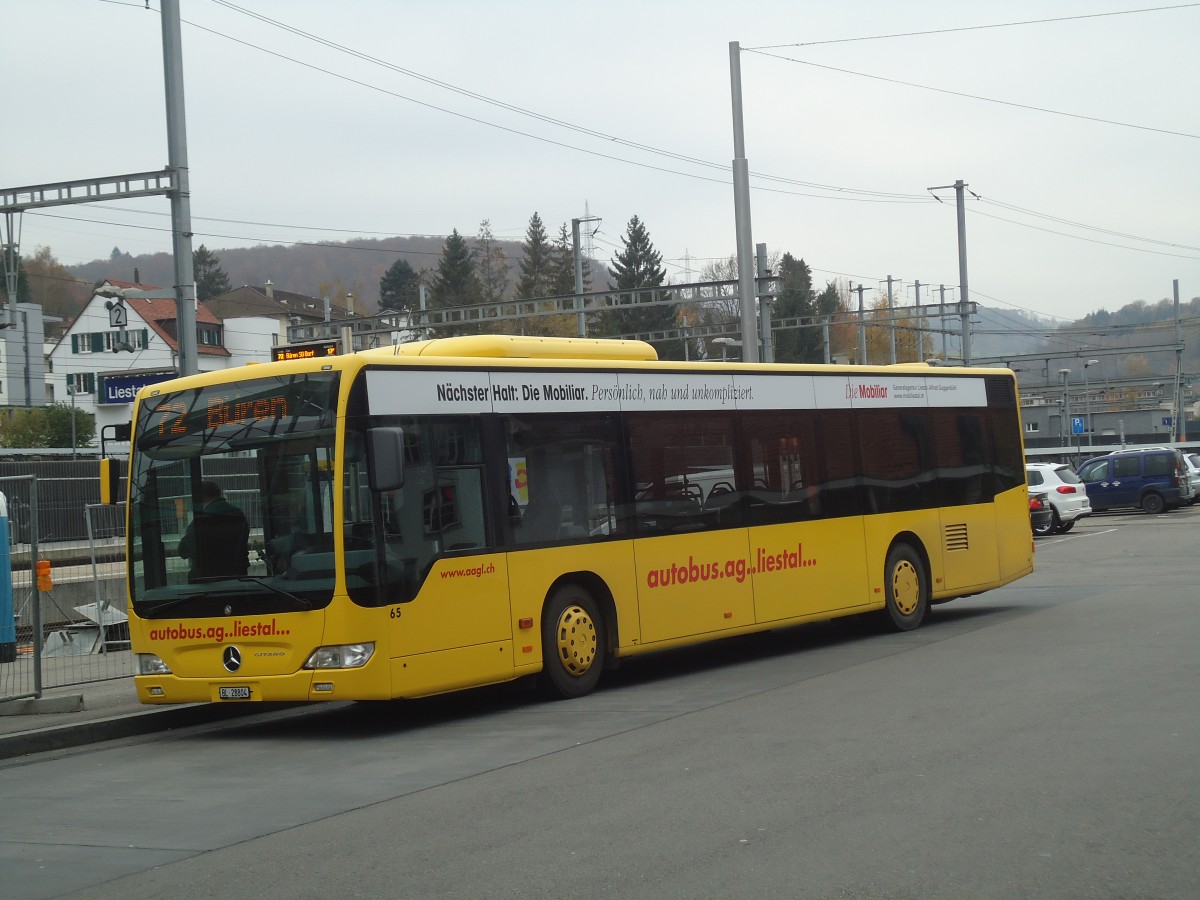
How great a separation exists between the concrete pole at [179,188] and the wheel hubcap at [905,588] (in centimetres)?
877

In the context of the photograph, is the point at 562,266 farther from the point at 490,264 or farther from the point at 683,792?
the point at 683,792

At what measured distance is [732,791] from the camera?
24.6ft

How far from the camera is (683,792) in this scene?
753 cm

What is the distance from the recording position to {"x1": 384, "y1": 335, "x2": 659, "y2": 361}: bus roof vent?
12.0m

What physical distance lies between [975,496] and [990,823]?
11.3 m

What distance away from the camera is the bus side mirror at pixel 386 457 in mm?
9992

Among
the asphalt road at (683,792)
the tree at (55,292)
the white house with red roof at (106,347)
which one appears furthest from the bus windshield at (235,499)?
the tree at (55,292)

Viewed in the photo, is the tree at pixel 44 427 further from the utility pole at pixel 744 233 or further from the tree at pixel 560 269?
the utility pole at pixel 744 233

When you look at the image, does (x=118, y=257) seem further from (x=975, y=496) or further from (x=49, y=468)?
(x=975, y=496)

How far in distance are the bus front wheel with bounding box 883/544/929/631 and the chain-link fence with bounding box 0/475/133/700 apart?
8.59 metres

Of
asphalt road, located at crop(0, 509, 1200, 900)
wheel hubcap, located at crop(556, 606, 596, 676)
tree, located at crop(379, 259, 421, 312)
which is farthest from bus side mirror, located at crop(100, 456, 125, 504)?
tree, located at crop(379, 259, 421, 312)

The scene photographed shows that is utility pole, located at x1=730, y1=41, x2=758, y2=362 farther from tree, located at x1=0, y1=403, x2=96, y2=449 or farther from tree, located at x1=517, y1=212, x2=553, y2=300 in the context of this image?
tree, located at x1=517, y1=212, x2=553, y2=300

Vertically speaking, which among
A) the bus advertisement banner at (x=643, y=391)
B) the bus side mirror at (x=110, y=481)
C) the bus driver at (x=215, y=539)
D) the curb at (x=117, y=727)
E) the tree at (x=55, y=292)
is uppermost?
the tree at (x=55, y=292)

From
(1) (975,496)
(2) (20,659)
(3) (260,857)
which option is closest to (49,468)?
(2) (20,659)
